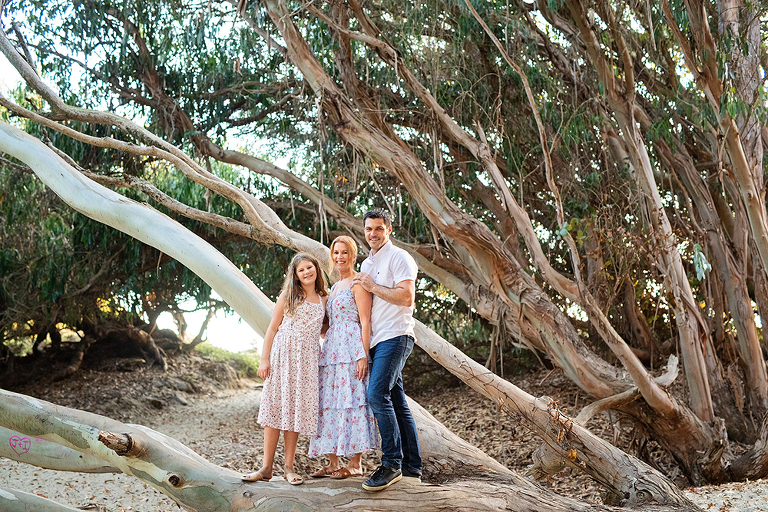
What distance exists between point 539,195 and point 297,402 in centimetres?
568

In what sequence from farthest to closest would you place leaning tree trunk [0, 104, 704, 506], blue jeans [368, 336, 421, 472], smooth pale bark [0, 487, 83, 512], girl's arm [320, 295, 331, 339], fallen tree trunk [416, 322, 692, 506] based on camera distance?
fallen tree trunk [416, 322, 692, 506], leaning tree trunk [0, 104, 704, 506], smooth pale bark [0, 487, 83, 512], girl's arm [320, 295, 331, 339], blue jeans [368, 336, 421, 472]

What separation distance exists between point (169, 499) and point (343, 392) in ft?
10.4

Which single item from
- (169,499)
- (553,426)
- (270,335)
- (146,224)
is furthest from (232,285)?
(169,499)

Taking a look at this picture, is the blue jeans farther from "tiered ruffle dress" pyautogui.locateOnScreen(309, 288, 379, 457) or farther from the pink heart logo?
the pink heart logo

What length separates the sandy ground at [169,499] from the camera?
16.7ft

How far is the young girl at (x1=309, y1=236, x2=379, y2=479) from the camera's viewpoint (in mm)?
3367

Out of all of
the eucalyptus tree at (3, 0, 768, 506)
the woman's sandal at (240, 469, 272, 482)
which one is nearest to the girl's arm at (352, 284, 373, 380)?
the woman's sandal at (240, 469, 272, 482)

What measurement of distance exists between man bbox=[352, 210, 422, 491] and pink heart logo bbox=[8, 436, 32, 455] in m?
2.31

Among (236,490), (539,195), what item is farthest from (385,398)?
(539,195)

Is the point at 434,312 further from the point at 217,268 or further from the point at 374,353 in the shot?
the point at 374,353

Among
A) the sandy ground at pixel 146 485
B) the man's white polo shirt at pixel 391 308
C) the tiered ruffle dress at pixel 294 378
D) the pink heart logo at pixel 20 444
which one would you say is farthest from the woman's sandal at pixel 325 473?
the sandy ground at pixel 146 485

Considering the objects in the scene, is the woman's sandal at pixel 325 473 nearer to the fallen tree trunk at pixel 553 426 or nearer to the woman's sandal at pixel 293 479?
the woman's sandal at pixel 293 479

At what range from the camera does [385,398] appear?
325cm

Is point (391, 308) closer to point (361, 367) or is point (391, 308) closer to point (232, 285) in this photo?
point (361, 367)
